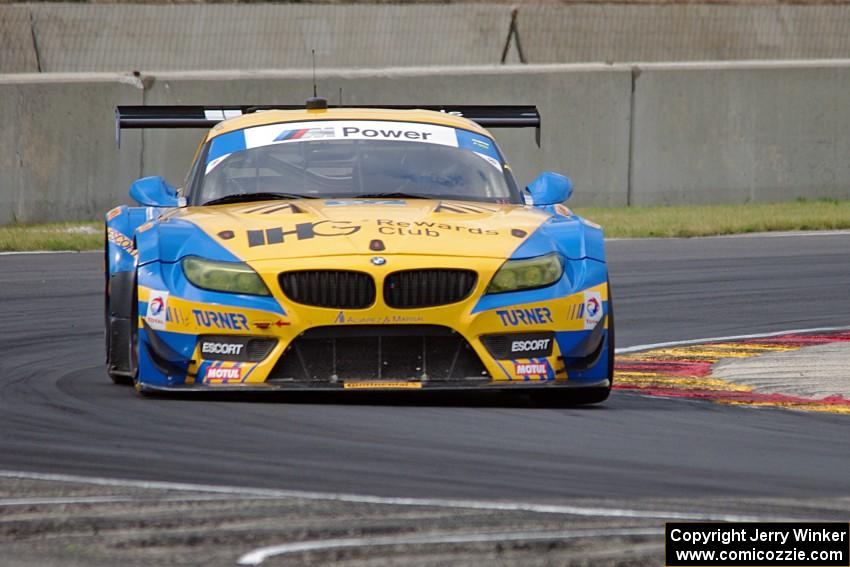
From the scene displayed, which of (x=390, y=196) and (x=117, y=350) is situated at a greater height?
(x=390, y=196)

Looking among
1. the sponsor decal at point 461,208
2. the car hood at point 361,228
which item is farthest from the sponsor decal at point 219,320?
the sponsor decal at point 461,208

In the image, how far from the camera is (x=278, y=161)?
346 inches

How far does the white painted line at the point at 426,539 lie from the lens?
15.0ft

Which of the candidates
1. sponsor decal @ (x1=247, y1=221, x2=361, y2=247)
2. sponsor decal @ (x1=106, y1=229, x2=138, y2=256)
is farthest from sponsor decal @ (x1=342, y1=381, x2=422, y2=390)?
sponsor decal @ (x1=106, y1=229, x2=138, y2=256)

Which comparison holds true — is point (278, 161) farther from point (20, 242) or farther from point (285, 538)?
point (20, 242)

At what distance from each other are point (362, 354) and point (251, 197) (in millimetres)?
1549

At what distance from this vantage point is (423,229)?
24.9 feet

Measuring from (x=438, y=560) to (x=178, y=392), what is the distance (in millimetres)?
3032

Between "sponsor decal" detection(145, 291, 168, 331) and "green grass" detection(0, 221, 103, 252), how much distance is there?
26.8ft

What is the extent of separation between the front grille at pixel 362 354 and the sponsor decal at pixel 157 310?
51cm

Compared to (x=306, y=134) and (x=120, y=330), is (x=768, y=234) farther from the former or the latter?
(x=120, y=330)

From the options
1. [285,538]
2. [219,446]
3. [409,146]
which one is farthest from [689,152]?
[285,538]

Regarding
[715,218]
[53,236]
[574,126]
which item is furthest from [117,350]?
[574,126]

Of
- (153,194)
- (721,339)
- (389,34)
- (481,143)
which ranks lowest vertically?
(721,339)
